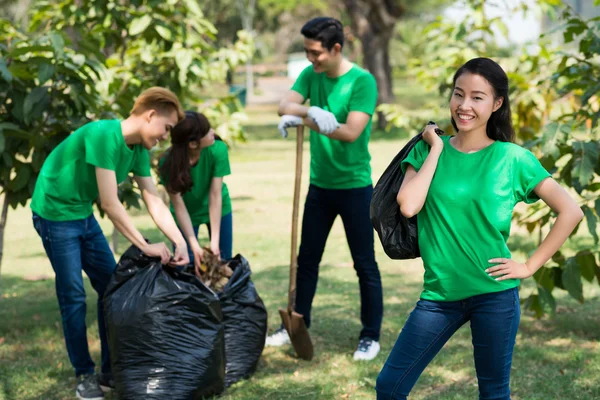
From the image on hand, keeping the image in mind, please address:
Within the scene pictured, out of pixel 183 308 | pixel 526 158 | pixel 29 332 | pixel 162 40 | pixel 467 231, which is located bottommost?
pixel 29 332

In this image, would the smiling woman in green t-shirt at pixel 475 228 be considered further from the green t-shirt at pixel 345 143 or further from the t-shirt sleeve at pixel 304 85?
the t-shirt sleeve at pixel 304 85

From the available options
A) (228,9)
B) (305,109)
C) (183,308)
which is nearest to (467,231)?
(183,308)

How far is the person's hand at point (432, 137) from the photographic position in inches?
108

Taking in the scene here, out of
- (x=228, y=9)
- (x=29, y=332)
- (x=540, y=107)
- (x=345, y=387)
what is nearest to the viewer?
(x=345, y=387)

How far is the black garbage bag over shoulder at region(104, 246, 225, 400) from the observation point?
3807 millimetres

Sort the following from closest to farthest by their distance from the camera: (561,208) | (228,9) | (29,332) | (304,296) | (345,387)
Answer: (561,208) < (345,387) < (304,296) < (29,332) < (228,9)

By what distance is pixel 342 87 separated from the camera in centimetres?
448

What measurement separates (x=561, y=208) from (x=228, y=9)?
1510 inches

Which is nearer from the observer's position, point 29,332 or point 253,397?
point 253,397

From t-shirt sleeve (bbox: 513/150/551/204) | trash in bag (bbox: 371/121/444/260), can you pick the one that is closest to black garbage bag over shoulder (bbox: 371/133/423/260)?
trash in bag (bbox: 371/121/444/260)

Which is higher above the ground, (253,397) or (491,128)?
(491,128)

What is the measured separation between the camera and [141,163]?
4.07 m

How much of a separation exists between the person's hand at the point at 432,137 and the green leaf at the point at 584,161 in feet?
5.95

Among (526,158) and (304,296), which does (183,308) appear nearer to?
(304,296)
